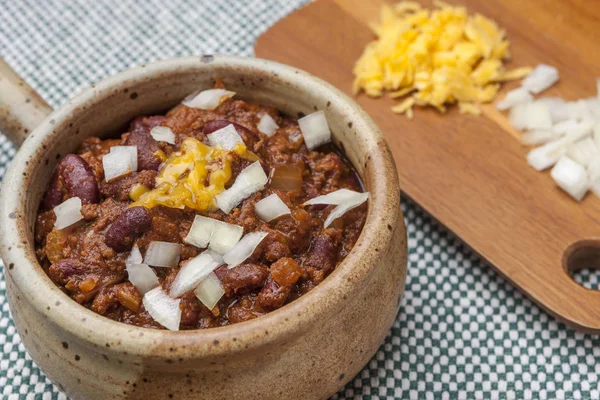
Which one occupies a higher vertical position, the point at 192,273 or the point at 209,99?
the point at 209,99

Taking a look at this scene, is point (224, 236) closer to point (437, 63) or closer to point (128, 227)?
point (128, 227)

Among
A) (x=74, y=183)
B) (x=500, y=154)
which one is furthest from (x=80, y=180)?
(x=500, y=154)

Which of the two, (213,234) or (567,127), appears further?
(567,127)

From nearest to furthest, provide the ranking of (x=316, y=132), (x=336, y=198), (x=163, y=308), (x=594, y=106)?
(x=163, y=308) < (x=336, y=198) < (x=316, y=132) < (x=594, y=106)

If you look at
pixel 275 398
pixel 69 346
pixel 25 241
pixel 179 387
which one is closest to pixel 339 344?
pixel 275 398

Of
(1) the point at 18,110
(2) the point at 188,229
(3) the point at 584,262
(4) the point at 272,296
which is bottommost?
(3) the point at 584,262

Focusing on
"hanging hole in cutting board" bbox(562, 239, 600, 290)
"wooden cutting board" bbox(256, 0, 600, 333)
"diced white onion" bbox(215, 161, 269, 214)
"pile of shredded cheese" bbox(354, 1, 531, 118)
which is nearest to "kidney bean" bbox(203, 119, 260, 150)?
"diced white onion" bbox(215, 161, 269, 214)

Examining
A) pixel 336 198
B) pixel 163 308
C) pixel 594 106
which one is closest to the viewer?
pixel 163 308

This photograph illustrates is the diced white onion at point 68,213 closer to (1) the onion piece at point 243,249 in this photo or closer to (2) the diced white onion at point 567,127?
(1) the onion piece at point 243,249
